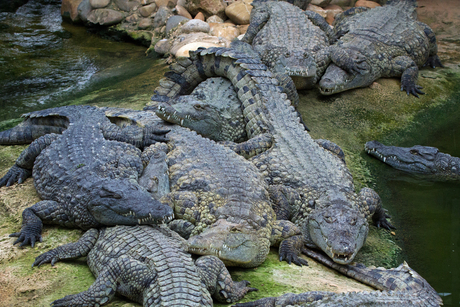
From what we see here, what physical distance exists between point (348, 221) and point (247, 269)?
3.10ft

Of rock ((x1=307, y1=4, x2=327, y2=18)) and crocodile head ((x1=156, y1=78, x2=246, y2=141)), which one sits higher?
rock ((x1=307, y1=4, x2=327, y2=18))

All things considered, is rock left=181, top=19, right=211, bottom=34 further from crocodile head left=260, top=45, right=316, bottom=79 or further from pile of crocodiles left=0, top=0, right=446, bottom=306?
pile of crocodiles left=0, top=0, right=446, bottom=306

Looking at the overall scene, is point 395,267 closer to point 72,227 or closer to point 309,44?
point 72,227

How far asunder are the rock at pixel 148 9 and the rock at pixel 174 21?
3.99ft

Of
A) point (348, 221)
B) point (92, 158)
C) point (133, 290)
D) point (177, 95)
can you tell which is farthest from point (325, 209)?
point (177, 95)

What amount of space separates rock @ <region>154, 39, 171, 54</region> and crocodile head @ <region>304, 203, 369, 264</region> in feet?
18.2

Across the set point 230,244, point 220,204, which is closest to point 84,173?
point 220,204

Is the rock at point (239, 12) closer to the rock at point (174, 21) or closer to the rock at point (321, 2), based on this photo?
the rock at point (174, 21)

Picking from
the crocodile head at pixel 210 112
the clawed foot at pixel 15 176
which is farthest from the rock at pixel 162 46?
the clawed foot at pixel 15 176

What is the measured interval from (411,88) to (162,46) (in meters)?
4.67

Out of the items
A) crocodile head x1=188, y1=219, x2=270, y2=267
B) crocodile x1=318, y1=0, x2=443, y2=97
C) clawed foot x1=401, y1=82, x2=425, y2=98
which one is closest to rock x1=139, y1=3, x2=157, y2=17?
crocodile x1=318, y1=0, x2=443, y2=97

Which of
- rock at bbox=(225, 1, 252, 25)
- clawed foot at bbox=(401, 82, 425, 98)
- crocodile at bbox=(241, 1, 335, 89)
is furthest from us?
rock at bbox=(225, 1, 252, 25)

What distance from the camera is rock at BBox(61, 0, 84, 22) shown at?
998 centimetres

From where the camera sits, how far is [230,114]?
513 cm
